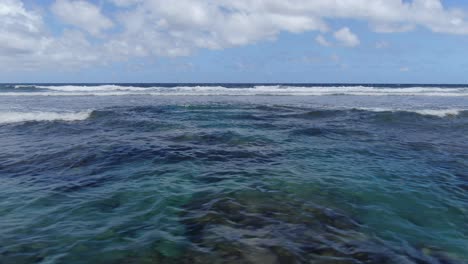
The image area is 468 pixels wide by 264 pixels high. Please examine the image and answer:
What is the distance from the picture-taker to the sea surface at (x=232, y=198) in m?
5.07

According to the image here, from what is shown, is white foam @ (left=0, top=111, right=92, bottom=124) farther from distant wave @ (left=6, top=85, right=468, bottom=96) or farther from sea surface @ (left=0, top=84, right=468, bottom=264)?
distant wave @ (left=6, top=85, right=468, bottom=96)

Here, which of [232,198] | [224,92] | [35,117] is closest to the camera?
[232,198]

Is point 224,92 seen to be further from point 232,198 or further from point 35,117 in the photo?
point 232,198

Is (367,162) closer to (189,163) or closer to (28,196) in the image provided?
(189,163)

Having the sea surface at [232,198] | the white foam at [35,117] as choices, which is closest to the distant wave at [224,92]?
the white foam at [35,117]

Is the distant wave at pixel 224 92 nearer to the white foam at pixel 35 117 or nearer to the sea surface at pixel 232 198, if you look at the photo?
the white foam at pixel 35 117

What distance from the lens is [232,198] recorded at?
23.2 feet

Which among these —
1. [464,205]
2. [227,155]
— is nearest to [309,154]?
[227,155]

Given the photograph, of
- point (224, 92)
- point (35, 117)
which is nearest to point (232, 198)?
point (35, 117)

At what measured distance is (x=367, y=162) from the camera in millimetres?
10320

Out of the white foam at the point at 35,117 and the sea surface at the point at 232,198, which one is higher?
the white foam at the point at 35,117

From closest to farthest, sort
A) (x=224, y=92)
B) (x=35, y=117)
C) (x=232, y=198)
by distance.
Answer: (x=232, y=198), (x=35, y=117), (x=224, y=92)

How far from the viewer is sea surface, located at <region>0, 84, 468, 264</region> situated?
507 centimetres

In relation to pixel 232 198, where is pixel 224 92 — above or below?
above
